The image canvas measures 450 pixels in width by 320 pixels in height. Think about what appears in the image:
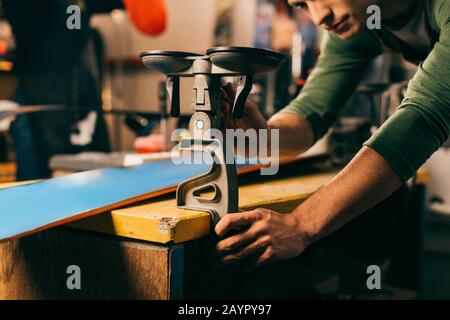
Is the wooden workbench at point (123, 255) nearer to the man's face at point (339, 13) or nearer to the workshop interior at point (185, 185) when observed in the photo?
the workshop interior at point (185, 185)

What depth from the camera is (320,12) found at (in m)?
0.97

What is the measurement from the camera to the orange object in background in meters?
1.75

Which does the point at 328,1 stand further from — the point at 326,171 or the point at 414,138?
the point at 326,171

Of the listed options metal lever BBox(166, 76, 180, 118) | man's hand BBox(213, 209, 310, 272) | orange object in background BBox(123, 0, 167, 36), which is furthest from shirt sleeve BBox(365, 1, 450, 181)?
orange object in background BBox(123, 0, 167, 36)

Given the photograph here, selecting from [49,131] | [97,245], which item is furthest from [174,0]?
[97,245]

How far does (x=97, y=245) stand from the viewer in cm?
78

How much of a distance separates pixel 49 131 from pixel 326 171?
3.64ft

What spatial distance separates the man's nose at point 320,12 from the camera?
962 millimetres

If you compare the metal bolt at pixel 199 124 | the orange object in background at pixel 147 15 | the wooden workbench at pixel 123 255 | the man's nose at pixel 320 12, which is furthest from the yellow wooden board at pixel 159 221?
the orange object in background at pixel 147 15

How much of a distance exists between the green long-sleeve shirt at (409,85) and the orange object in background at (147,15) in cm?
71

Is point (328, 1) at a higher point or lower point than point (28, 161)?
higher

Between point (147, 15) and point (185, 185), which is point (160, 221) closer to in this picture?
point (185, 185)
